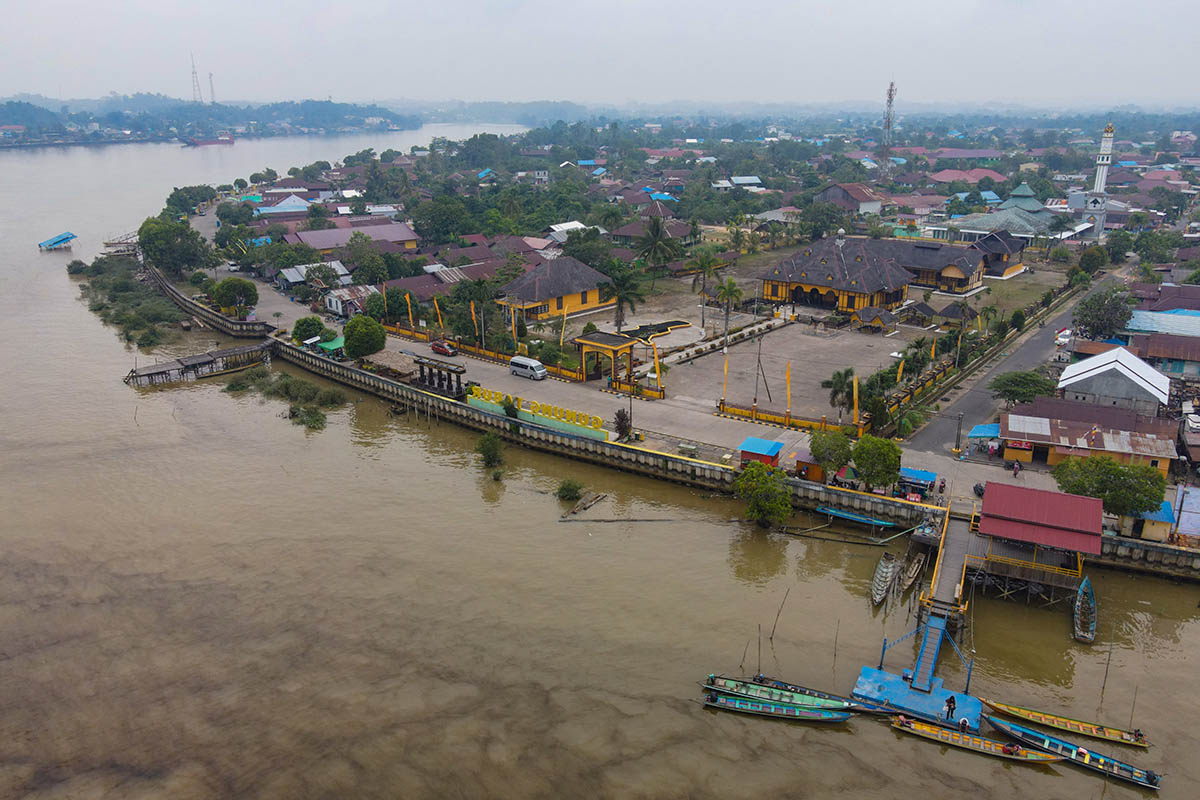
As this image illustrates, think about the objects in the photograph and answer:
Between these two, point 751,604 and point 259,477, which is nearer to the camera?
point 751,604

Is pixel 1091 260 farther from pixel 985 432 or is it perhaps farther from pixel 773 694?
pixel 773 694

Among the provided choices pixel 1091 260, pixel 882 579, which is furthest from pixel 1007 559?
pixel 1091 260

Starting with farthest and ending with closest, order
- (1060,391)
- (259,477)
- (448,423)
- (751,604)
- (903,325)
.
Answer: (903,325) < (448,423) < (1060,391) < (259,477) < (751,604)

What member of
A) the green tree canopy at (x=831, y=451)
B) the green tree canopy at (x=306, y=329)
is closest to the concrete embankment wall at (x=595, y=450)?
the green tree canopy at (x=831, y=451)

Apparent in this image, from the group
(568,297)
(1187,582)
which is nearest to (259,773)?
(1187,582)

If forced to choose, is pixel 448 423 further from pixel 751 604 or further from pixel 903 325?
pixel 903 325

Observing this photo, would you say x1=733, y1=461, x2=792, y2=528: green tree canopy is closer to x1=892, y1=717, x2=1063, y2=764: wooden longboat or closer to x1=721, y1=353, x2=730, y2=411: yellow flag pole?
x1=721, y1=353, x2=730, y2=411: yellow flag pole

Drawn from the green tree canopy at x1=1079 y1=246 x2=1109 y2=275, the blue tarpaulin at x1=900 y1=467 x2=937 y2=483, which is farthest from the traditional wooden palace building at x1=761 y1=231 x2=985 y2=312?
the blue tarpaulin at x1=900 y1=467 x2=937 y2=483
